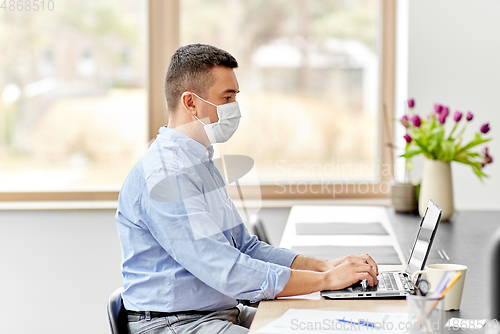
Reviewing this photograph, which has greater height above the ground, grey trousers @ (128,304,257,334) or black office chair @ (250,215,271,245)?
grey trousers @ (128,304,257,334)

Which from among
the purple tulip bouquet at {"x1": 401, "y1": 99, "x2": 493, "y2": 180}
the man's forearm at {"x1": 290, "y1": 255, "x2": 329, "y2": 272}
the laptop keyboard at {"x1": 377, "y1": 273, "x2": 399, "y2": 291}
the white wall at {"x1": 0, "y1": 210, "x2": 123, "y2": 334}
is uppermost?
the purple tulip bouquet at {"x1": 401, "y1": 99, "x2": 493, "y2": 180}

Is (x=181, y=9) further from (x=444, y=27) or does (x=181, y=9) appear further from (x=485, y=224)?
(x=485, y=224)

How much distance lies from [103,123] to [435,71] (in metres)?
1.85

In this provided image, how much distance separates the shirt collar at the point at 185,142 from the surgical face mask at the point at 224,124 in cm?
5

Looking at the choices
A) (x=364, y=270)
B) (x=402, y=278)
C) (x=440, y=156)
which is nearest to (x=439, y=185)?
(x=440, y=156)

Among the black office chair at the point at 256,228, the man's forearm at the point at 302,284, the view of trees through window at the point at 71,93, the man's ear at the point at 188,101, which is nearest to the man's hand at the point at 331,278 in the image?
the man's forearm at the point at 302,284

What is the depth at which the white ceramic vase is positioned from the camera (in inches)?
80.8

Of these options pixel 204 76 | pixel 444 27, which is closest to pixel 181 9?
pixel 444 27

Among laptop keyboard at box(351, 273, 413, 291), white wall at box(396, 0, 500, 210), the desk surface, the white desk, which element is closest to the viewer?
the desk surface

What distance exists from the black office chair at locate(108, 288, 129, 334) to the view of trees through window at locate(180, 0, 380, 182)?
1616mm

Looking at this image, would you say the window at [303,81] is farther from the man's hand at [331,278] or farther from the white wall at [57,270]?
the man's hand at [331,278]

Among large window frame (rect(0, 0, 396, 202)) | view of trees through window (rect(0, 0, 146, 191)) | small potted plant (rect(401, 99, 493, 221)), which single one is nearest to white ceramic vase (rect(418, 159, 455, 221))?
small potted plant (rect(401, 99, 493, 221))

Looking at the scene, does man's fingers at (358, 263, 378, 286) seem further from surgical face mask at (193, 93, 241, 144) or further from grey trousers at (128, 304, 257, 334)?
surgical face mask at (193, 93, 241, 144)

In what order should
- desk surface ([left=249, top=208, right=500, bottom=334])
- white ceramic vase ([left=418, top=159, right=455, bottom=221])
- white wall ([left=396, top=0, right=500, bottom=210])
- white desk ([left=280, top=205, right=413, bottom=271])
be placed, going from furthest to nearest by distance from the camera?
1. white wall ([left=396, top=0, right=500, bottom=210])
2. white ceramic vase ([left=418, top=159, right=455, bottom=221])
3. white desk ([left=280, top=205, right=413, bottom=271])
4. desk surface ([left=249, top=208, right=500, bottom=334])
